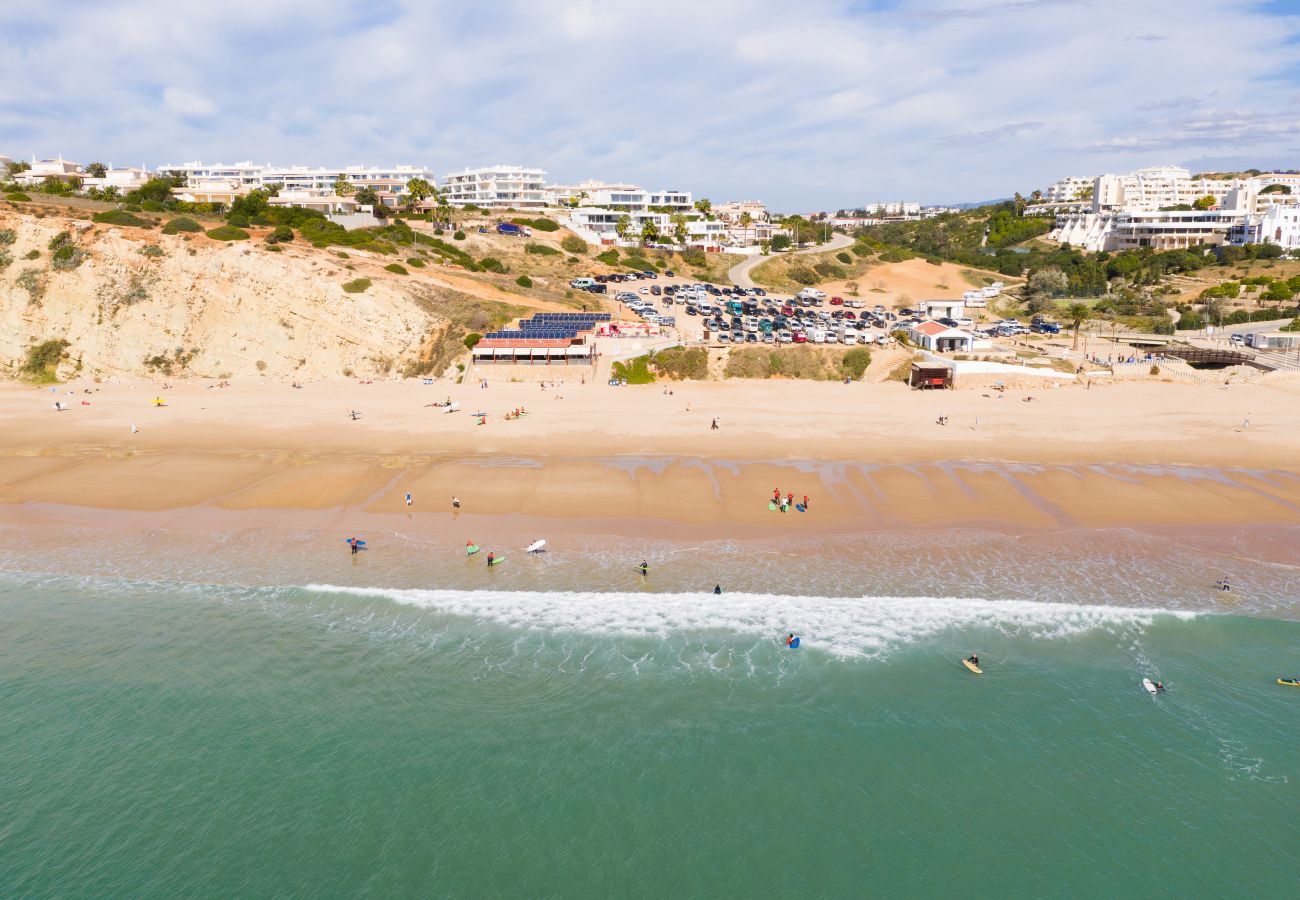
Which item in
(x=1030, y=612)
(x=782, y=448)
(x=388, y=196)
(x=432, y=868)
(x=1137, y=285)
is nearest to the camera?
(x=432, y=868)

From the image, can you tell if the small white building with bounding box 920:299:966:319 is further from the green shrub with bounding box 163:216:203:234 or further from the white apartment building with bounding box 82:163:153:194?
the white apartment building with bounding box 82:163:153:194

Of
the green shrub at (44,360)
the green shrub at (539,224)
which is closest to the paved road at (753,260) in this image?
the green shrub at (539,224)

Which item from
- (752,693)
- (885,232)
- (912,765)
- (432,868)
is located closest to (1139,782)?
(912,765)

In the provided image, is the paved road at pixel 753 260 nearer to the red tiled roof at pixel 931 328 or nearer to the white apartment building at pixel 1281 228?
the red tiled roof at pixel 931 328

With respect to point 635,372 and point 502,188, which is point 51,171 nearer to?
point 502,188

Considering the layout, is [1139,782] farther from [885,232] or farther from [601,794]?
[885,232]

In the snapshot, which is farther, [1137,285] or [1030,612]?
[1137,285]

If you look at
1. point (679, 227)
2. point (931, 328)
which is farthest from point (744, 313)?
point (679, 227)
